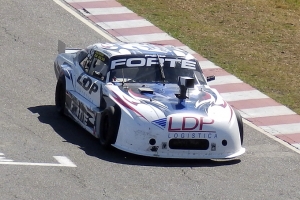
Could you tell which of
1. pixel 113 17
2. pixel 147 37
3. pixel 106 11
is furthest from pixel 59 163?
pixel 106 11

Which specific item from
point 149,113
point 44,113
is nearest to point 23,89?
point 44,113

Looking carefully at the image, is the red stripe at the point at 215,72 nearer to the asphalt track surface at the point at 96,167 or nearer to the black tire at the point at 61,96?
the asphalt track surface at the point at 96,167

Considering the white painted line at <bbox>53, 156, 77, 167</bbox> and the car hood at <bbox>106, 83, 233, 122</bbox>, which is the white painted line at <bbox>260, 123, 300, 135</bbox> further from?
the white painted line at <bbox>53, 156, 77, 167</bbox>

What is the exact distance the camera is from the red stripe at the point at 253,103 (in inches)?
645

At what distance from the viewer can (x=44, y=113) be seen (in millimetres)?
14789

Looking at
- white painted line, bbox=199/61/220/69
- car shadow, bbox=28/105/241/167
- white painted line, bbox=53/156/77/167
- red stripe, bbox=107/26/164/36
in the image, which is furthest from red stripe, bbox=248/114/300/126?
red stripe, bbox=107/26/164/36

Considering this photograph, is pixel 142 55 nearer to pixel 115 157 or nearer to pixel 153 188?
pixel 115 157

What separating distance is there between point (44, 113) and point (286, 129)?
14.2 ft

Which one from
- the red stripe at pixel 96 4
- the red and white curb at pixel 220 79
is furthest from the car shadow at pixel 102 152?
the red stripe at pixel 96 4

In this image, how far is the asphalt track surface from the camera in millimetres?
10844

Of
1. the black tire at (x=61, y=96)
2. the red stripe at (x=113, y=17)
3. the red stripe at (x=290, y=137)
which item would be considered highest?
the black tire at (x=61, y=96)

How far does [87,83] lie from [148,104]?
168 cm

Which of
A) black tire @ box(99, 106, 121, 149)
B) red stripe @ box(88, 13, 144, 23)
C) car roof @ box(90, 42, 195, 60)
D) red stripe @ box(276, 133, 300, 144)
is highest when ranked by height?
car roof @ box(90, 42, 195, 60)

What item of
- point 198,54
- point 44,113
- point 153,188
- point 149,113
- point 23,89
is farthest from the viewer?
point 198,54
